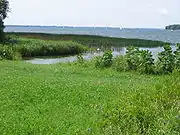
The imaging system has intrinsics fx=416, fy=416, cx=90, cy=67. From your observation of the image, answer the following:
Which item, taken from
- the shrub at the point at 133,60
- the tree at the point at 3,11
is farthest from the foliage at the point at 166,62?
the tree at the point at 3,11

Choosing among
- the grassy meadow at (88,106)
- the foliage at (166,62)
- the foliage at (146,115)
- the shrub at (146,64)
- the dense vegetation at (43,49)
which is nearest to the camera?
the foliage at (146,115)

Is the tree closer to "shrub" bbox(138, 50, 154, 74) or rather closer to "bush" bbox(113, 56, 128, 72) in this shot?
"bush" bbox(113, 56, 128, 72)

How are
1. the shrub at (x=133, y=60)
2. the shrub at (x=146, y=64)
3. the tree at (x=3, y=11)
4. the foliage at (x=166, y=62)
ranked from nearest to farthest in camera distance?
the foliage at (x=166, y=62) < the shrub at (x=146, y=64) < the shrub at (x=133, y=60) < the tree at (x=3, y=11)

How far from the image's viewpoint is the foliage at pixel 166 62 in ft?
56.7

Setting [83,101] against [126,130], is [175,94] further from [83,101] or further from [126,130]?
[83,101]

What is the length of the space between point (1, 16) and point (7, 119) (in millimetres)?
34692

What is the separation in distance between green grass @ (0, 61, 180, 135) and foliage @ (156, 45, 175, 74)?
441cm

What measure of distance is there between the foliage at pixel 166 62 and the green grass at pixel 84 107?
14.5 feet

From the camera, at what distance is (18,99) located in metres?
10.4

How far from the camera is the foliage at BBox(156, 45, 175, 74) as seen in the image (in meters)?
17.3

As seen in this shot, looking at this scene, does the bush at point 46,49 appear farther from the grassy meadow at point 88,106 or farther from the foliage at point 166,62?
the grassy meadow at point 88,106

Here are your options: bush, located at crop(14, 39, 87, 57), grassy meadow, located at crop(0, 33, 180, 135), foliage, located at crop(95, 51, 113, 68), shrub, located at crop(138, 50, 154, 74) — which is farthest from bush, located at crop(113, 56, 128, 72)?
bush, located at crop(14, 39, 87, 57)

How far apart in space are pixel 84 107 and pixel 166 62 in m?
8.25

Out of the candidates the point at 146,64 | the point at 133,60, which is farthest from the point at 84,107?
the point at 133,60
